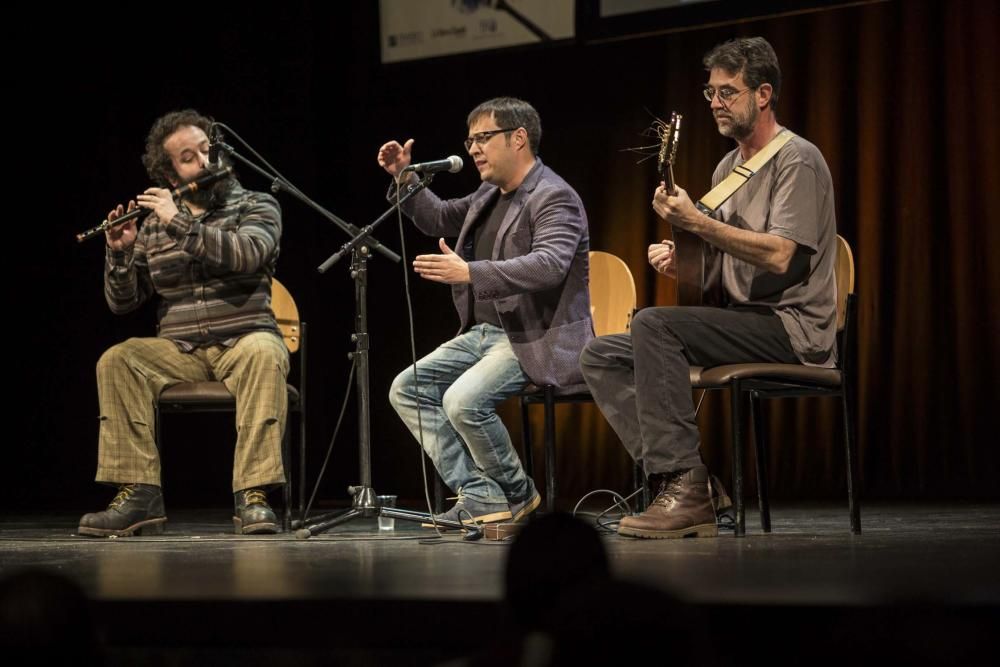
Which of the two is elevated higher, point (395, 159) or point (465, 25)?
point (465, 25)

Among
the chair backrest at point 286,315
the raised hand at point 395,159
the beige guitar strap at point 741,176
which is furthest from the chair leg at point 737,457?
the chair backrest at point 286,315

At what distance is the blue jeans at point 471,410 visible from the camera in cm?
353

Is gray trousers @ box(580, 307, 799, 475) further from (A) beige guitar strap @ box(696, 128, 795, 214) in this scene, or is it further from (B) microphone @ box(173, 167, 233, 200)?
(B) microphone @ box(173, 167, 233, 200)

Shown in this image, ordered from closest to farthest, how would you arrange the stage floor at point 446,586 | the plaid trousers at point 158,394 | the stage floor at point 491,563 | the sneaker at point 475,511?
1. the stage floor at point 446,586
2. the stage floor at point 491,563
3. the sneaker at point 475,511
4. the plaid trousers at point 158,394

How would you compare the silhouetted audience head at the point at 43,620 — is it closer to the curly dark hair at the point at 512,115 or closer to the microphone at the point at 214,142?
the microphone at the point at 214,142

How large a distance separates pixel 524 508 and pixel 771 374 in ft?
3.24

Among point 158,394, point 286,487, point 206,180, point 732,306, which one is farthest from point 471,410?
point 206,180

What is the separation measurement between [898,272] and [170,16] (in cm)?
363

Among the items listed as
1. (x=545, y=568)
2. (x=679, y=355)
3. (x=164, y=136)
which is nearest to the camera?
(x=545, y=568)

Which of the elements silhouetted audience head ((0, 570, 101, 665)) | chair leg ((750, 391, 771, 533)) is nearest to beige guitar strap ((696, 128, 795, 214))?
chair leg ((750, 391, 771, 533))

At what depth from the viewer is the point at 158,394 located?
149 inches

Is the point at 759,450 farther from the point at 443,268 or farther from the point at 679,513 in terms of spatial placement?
the point at 443,268

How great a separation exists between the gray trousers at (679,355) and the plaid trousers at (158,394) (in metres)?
1.21

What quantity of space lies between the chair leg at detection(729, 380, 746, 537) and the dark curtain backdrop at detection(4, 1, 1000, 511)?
6.64 ft
